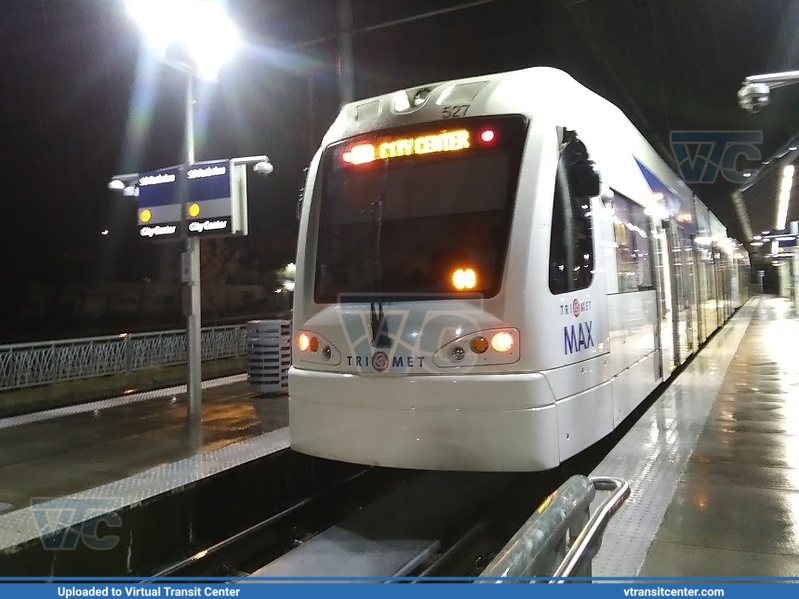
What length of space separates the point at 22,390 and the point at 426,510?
8475 mm

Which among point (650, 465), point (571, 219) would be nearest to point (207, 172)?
point (571, 219)

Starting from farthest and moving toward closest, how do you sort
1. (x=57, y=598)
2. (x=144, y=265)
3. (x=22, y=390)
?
1. (x=144, y=265)
2. (x=22, y=390)
3. (x=57, y=598)

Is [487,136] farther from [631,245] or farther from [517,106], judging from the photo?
[631,245]

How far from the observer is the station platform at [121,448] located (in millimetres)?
5688

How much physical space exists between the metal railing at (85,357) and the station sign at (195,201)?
409 centimetres

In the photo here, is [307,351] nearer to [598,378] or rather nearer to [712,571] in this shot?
[598,378]

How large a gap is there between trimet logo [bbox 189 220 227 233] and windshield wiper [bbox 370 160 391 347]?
401 centimetres

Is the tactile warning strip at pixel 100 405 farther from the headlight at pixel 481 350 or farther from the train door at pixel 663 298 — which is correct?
the train door at pixel 663 298

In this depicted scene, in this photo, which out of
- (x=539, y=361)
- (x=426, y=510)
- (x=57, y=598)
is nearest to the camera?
(x=57, y=598)

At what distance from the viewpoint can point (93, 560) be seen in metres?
5.09

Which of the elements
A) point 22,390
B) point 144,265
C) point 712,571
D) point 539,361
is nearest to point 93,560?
point 539,361

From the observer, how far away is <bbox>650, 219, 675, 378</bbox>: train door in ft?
29.0

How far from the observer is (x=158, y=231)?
9578mm

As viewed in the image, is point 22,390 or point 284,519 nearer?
point 284,519
